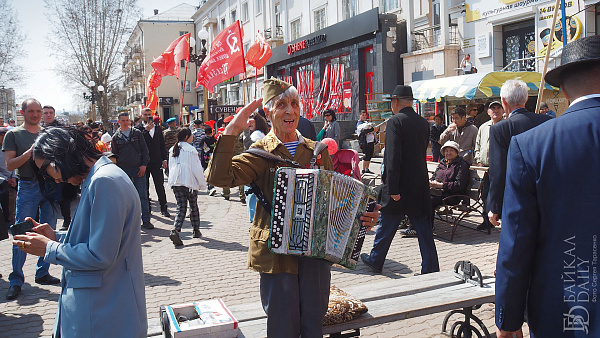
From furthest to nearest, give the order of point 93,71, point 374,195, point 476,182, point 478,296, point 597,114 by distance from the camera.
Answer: point 93,71, point 476,182, point 478,296, point 374,195, point 597,114

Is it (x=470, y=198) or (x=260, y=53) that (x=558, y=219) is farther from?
(x=260, y=53)

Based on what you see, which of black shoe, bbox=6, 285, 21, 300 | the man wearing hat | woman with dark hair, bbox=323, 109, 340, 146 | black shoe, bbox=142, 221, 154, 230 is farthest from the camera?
woman with dark hair, bbox=323, 109, 340, 146

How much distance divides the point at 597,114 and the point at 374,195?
129 centimetres

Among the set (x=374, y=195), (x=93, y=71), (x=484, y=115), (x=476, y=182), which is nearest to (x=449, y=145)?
(x=476, y=182)

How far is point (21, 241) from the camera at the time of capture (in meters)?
2.59

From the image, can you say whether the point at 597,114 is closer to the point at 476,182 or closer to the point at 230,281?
the point at 230,281

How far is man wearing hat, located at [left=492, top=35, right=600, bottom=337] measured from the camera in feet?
6.40

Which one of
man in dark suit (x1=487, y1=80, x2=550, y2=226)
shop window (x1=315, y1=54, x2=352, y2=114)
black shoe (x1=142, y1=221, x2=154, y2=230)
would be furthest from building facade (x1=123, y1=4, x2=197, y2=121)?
man in dark suit (x1=487, y1=80, x2=550, y2=226)

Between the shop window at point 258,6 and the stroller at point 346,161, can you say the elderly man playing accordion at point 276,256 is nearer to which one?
the stroller at point 346,161

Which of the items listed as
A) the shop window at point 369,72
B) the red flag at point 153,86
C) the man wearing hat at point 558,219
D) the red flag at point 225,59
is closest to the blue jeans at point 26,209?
the man wearing hat at point 558,219

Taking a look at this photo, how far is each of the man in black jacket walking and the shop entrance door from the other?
13.5m

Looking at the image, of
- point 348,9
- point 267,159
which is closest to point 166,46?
point 348,9

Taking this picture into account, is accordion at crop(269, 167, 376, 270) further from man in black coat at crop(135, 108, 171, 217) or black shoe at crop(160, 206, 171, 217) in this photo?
black shoe at crop(160, 206, 171, 217)

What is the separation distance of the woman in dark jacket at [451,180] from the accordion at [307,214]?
17.3ft
